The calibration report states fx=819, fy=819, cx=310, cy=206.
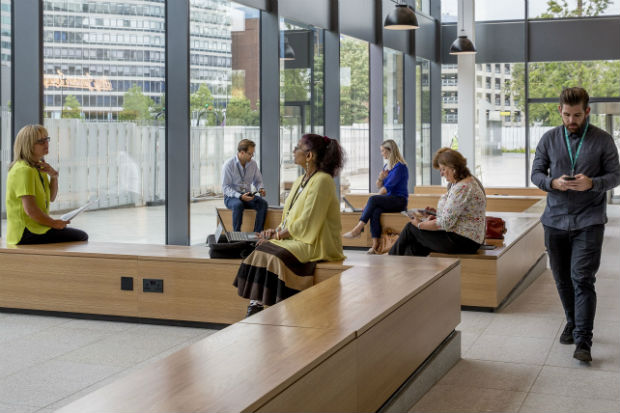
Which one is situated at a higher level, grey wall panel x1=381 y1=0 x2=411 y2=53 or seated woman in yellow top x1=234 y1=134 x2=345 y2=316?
grey wall panel x1=381 y1=0 x2=411 y2=53

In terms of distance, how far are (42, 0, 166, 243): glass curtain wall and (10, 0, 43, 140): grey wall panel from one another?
0.36 m

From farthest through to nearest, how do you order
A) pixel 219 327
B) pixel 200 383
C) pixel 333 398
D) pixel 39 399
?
pixel 219 327
pixel 39 399
pixel 333 398
pixel 200 383

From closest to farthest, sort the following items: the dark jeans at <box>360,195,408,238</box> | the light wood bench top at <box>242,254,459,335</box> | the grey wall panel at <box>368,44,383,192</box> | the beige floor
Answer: the light wood bench top at <box>242,254,459,335</box>
the beige floor
the dark jeans at <box>360,195,408,238</box>
the grey wall panel at <box>368,44,383,192</box>

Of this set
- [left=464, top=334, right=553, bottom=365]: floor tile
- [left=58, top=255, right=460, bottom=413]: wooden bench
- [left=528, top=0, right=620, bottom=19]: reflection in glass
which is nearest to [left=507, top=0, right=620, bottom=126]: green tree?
[left=528, top=0, right=620, bottom=19]: reflection in glass

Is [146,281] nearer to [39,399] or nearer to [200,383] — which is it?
[39,399]

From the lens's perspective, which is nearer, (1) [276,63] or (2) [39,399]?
(2) [39,399]

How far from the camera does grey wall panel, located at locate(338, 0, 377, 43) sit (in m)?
13.0

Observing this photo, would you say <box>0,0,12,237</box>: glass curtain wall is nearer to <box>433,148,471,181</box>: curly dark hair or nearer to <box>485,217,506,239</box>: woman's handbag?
<box>433,148,471,181</box>: curly dark hair

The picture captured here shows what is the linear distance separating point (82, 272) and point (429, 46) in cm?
1311

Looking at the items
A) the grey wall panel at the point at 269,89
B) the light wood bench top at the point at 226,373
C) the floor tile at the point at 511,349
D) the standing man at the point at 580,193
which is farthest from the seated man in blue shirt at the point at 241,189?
the light wood bench top at the point at 226,373

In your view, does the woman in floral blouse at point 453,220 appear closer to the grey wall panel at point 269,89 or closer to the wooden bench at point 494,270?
the wooden bench at point 494,270

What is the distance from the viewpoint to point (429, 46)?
17703 millimetres

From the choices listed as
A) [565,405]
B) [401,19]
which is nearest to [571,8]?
[401,19]

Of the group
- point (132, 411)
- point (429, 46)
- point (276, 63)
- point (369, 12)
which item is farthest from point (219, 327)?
point (429, 46)
